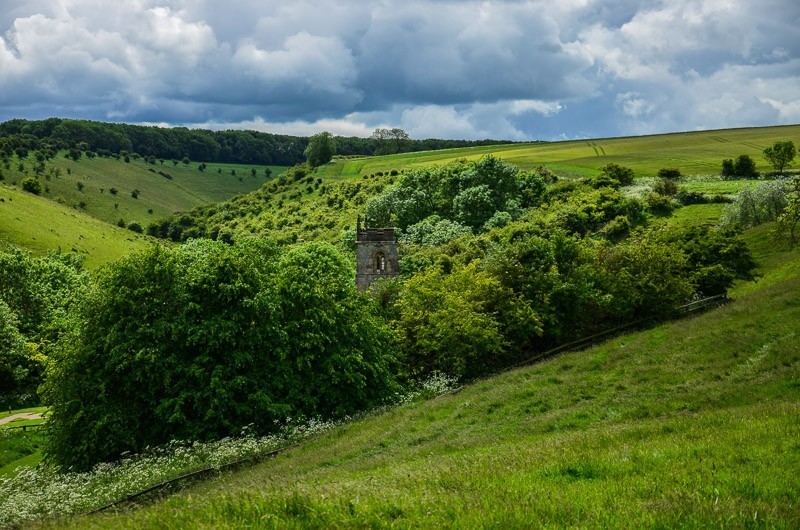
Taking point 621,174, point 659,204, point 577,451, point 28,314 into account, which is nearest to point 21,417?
point 28,314

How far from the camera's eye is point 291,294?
37.1m

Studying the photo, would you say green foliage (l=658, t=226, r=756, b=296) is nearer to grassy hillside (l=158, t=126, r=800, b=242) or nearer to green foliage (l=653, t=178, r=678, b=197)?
grassy hillside (l=158, t=126, r=800, b=242)

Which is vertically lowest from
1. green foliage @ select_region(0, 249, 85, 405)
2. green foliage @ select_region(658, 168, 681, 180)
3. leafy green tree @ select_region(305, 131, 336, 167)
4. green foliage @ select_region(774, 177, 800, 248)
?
green foliage @ select_region(0, 249, 85, 405)

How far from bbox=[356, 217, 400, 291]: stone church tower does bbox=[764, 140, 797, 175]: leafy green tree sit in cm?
7714

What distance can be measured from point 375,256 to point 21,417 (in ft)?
108

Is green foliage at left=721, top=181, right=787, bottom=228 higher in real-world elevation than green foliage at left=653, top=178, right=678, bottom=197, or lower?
lower

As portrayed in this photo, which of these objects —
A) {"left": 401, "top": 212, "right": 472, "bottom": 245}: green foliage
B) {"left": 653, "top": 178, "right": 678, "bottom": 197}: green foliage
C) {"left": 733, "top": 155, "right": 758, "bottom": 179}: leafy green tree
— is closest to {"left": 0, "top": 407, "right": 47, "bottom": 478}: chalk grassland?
{"left": 401, "top": 212, "right": 472, "bottom": 245}: green foliage

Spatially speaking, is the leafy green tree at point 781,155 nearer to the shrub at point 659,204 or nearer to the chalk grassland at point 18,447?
the shrub at point 659,204

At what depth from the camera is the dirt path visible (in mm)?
49178

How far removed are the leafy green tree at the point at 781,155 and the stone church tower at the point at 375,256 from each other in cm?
7714

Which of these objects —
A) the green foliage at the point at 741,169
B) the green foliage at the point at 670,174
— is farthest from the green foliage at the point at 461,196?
the green foliage at the point at 741,169

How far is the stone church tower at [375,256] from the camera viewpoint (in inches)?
2195

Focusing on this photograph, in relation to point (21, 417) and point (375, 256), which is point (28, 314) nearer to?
point (21, 417)

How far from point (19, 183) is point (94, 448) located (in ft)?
570
